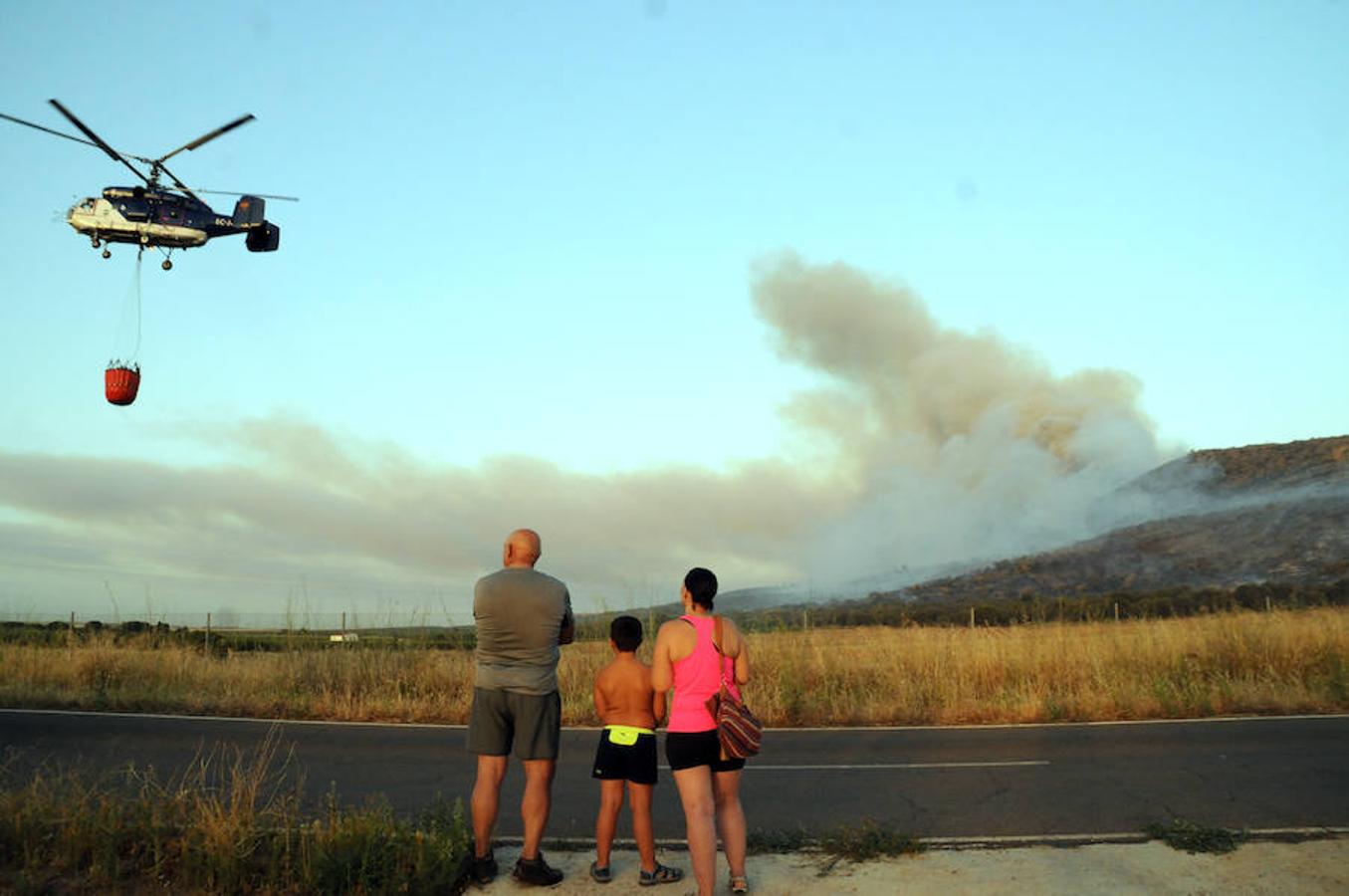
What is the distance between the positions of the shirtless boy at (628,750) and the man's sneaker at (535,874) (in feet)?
1.04

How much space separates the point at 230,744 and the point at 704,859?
921 cm

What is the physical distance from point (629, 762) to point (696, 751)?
567 millimetres

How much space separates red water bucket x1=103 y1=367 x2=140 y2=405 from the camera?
1573 centimetres

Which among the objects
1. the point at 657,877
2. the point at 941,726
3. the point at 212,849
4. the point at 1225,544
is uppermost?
the point at 1225,544

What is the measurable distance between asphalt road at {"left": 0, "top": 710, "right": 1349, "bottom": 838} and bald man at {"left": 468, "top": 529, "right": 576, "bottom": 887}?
6.19ft

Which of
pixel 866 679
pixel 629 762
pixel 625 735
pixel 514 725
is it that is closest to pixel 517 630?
pixel 514 725

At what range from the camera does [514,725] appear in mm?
6996

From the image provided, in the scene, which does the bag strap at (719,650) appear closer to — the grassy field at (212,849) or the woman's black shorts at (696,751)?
the woman's black shorts at (696,751)

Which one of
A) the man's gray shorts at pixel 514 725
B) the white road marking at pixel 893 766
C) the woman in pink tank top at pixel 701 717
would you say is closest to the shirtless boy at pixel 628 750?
the woman in pink tank top at pixel 701 717

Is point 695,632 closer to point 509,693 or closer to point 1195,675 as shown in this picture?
point 509,693

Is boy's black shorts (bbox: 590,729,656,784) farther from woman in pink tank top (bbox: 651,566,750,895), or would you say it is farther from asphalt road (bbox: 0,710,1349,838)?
asphalt road (bbox: 0,710,1349,838)

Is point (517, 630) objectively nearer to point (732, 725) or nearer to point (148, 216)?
point (732, 725)

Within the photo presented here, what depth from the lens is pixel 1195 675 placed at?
18391 millimetres

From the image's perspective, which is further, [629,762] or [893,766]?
[893,766]
